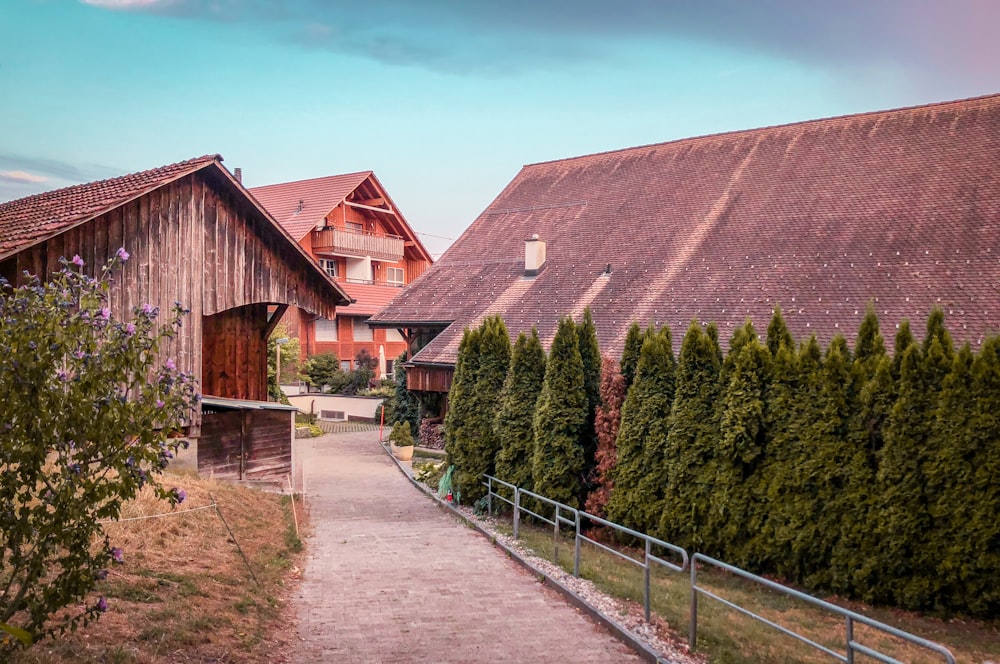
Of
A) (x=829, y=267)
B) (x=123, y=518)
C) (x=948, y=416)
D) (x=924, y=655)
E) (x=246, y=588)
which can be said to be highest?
(x=829, y=267)

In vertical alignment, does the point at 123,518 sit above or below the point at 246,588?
above

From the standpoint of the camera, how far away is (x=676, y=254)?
2212 cm

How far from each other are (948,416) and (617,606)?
4.43 metres

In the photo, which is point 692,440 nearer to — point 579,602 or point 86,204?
point 579,602

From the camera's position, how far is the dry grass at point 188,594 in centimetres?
663

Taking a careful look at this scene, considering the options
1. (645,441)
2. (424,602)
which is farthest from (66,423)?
(645,441)

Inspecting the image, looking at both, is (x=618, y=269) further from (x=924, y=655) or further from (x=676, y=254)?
(x=924, y=655)

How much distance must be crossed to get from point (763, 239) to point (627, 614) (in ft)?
46.5

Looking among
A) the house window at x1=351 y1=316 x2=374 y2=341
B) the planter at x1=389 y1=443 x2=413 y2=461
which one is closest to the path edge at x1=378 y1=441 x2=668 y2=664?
the planter at x1=389 y1=443 x2=413 y2=461

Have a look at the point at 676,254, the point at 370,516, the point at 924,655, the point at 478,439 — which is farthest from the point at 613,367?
the point at 676,254

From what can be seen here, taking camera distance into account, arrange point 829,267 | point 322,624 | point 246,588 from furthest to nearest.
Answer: point 829,267 < point 246,588 < point 322,624

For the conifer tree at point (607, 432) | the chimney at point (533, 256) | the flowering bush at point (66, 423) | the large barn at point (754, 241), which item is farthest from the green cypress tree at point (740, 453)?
the chimney at point (533, 256)

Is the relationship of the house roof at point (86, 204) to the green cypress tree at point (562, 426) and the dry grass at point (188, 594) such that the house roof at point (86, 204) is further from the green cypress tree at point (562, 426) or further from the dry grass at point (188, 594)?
the green cypress tree at point (562, 426)

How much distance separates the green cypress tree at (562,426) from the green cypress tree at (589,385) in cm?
19
